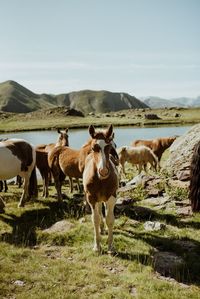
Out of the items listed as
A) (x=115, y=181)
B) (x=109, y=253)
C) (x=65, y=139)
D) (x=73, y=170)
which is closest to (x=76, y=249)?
(x=109, y=253)

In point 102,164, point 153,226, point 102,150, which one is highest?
point 102,150

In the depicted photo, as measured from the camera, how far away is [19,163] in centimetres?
1384

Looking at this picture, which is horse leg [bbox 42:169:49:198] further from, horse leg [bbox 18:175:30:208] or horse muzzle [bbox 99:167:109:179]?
horse muzzle [bbox 99:167:109:179]

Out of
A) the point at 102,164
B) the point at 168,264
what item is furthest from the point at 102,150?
the point at 168,264

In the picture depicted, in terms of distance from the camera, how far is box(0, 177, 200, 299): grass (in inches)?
290

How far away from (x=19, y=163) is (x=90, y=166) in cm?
500

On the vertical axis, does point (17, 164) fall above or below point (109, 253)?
above

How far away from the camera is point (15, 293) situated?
728 centimetres

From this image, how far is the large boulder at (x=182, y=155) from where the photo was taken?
16.0 metres

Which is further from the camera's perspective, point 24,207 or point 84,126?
point 84,126

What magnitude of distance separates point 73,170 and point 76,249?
4.66 meters

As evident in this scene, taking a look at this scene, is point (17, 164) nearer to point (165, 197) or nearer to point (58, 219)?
point (58, 219)

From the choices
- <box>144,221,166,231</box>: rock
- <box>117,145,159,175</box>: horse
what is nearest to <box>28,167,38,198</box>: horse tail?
<box>144,221,166,231</box>: rock

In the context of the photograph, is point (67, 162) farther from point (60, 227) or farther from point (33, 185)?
point (60, 227)
